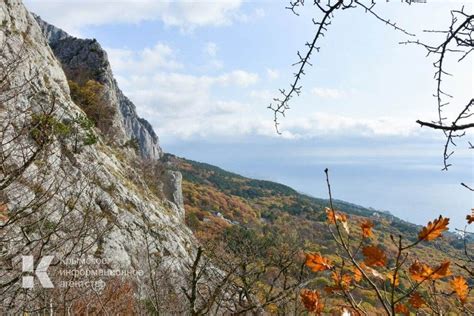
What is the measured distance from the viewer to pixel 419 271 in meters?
1.62

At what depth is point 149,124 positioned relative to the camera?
80625mm

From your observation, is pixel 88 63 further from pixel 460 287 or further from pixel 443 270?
pixel 443 270

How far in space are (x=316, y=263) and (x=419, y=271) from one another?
422 millimetres

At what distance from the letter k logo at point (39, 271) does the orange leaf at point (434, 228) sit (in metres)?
3.54

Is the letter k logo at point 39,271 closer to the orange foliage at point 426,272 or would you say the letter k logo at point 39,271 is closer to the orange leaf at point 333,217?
the orange leaf at point 333,217

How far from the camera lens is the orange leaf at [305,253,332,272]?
1.56 meters

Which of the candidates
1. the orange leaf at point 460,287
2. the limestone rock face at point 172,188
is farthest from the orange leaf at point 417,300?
the limestone rock face at point 172,188

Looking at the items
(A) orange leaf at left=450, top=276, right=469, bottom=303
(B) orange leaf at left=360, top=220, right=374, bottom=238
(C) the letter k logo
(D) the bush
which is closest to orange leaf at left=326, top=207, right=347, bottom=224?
(B) orange leaf at left=360, top=220, right=374, bottom=238

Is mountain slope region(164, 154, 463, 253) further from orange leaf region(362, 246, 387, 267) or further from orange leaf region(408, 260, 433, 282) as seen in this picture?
orange leaf region(362, 246, 387, 267)

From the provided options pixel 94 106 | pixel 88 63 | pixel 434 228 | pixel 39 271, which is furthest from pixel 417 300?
pixel 88 63

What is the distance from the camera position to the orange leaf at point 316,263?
1.56 meters

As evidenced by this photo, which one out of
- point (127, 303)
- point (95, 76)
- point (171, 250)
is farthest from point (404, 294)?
point (95, 76)

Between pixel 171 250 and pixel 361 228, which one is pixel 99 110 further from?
pixel 361 228

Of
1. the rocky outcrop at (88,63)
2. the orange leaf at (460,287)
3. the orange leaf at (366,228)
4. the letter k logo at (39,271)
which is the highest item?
the rocky outcrop at (88,63)
